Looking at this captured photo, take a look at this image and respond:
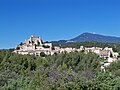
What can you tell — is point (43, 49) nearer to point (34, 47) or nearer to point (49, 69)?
point (34, 47)

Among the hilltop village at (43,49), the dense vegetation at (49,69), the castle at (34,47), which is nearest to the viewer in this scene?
the dense vegetation at (49,69)

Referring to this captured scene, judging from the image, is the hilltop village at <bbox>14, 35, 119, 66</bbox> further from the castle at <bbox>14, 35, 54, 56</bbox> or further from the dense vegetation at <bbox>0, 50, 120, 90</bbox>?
the dense vegetation at <bbox>0, 50, 120, 90</bbox>

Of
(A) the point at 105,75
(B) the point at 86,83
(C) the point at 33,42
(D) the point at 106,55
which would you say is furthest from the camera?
(C) the point at 33,42

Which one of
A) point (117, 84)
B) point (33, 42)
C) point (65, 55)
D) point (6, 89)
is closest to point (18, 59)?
point (65, 55)

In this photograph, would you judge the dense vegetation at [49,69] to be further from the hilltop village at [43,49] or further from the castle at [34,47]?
the castle at [34,47]

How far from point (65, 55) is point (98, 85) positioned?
33.7 m

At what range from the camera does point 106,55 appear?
67.6 m

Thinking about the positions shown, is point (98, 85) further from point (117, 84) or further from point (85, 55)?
point (85, 55)

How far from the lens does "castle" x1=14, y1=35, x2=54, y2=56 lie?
2821 inches

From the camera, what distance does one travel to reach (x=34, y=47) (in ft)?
252

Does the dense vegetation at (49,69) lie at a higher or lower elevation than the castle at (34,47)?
lower

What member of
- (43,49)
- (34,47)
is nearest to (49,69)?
(43,49)

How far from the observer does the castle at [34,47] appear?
71.7 meters

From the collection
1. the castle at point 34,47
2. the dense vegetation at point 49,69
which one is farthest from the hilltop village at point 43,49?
the dense vegetation at point 49,69
